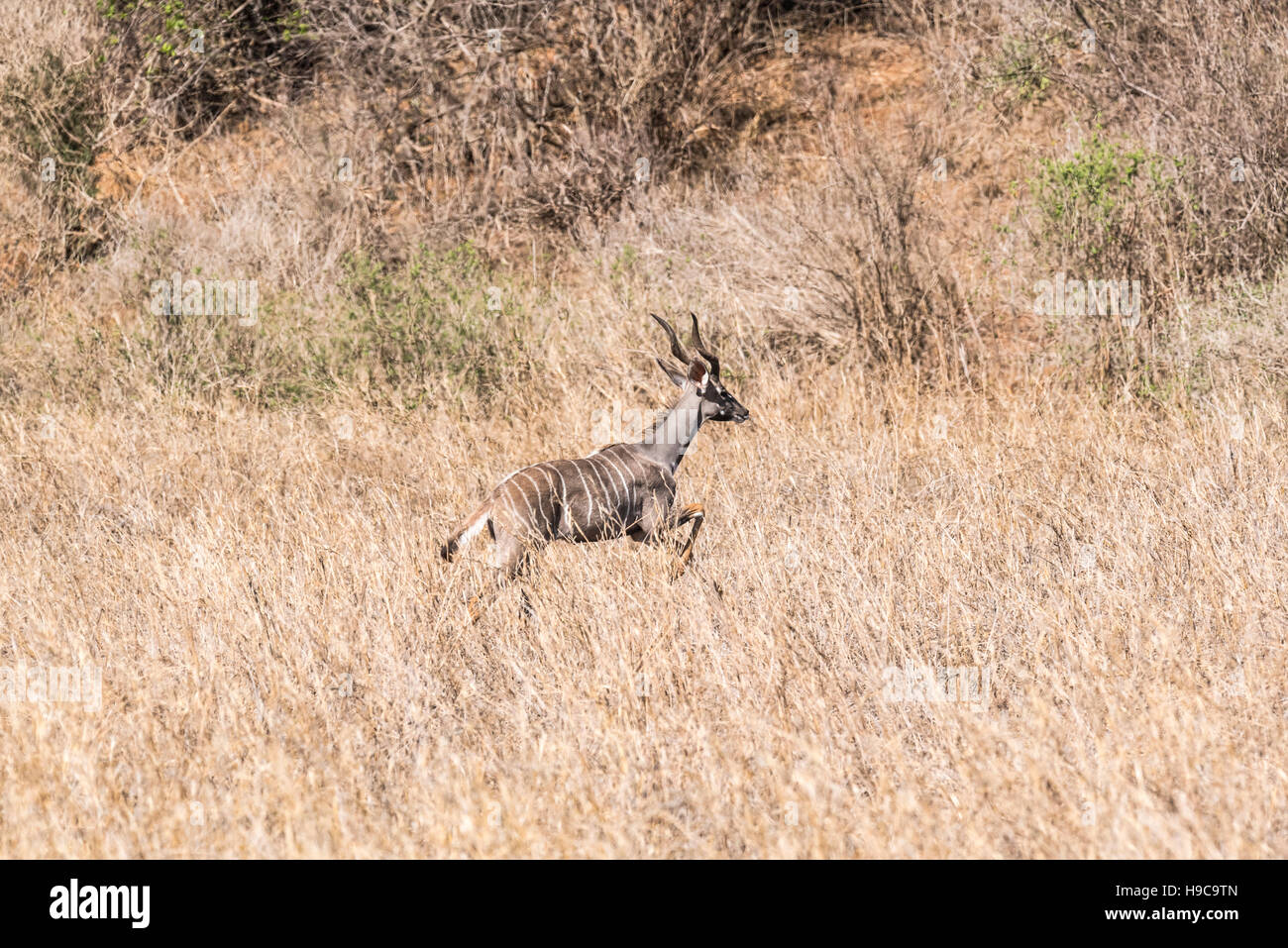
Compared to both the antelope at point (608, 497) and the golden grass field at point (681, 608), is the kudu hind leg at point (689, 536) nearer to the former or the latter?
the antelope at point (608, 497)

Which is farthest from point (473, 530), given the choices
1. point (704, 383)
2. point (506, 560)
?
point (704, 383)

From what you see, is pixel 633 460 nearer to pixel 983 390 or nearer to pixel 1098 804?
pixel 1098 804

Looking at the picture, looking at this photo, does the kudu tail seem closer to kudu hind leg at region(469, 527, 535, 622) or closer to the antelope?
the antelope

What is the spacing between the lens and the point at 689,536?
6.99 m

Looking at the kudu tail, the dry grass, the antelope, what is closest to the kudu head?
the antelope

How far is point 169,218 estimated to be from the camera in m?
15.0

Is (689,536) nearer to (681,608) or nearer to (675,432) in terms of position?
(675,432)

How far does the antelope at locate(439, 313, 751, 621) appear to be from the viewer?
614cm

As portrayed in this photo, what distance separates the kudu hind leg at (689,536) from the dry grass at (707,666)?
11 centimetres

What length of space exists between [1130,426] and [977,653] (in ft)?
14.5

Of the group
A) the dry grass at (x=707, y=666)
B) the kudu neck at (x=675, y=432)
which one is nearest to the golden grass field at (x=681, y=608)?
the dry grass at (x=707, y=666)

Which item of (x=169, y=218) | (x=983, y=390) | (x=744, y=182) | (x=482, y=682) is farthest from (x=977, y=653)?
(x=169, y=218)

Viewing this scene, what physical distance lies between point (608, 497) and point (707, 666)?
1.59 metres

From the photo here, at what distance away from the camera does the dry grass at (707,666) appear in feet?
13.0
